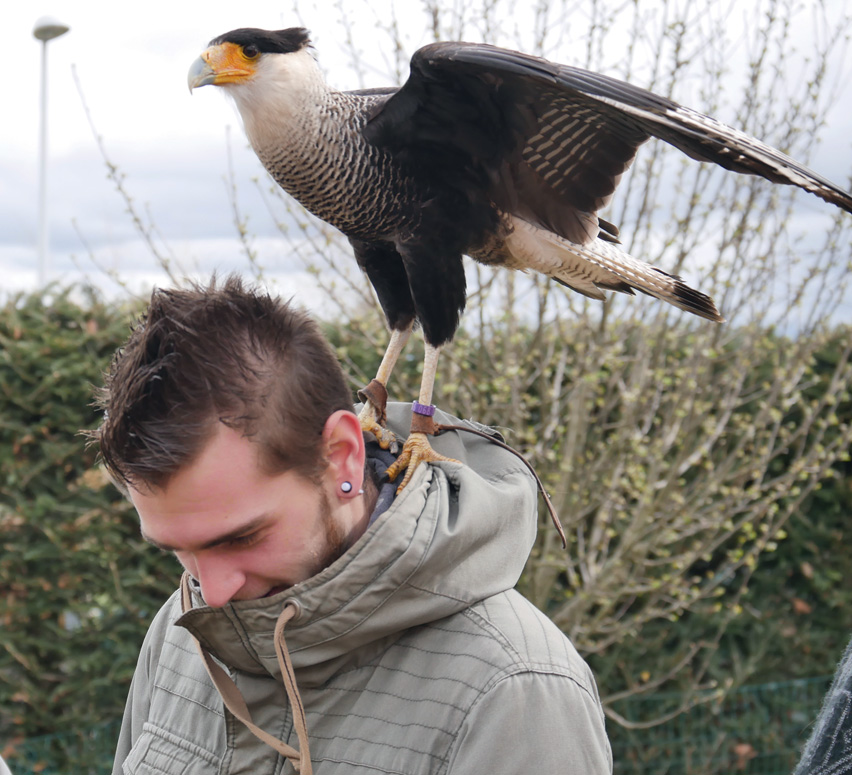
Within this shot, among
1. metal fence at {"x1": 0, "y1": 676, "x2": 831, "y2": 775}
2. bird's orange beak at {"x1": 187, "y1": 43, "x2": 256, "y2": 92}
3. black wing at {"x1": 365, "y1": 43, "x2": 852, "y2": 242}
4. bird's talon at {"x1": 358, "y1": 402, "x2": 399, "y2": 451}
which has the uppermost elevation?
bird's orange beak at {"x1": 187, "y1": 43, "x2": 256, "y2": 92}

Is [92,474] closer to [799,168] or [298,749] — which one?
[298,749]

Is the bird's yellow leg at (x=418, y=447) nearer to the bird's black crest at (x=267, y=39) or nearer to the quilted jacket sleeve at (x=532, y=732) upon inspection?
the quilted jacket sleeve at (x=532, y=732)

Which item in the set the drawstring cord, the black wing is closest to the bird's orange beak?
the black wing

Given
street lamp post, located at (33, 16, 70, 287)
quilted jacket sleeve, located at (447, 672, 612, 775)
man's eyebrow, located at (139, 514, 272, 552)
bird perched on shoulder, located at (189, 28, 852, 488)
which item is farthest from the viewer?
street lamp post, located at (33, 16, 70, 287)

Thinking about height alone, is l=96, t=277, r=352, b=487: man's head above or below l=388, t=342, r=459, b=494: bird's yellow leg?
above

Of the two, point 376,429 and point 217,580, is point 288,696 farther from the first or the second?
point 376,429

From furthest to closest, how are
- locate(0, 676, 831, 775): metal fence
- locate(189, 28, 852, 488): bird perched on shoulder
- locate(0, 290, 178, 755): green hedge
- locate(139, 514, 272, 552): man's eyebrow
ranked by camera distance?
locate(0, 676, 831, 775): metal fence < locate(0, 290, 178, 755): green hedge < locate(189, 28, 852, 488): bird perched on shoulder < locate(139, 514, 272, 552): man's eyebrow

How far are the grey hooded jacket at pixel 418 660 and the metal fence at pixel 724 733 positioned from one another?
11.4ft

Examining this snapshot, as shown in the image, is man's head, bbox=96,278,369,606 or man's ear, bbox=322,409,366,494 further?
man's ear, bbox=322,409,366,494

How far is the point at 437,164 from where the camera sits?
184 centimetres

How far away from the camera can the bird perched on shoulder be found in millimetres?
1705

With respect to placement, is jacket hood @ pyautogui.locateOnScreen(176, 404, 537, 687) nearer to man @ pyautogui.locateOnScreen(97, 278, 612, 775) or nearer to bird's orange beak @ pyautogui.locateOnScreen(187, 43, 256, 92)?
man @ pyautogui.locateOnScreen(97, 278, 612, 775)

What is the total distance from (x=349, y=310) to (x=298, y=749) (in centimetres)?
267

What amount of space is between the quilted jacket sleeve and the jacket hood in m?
0.17
